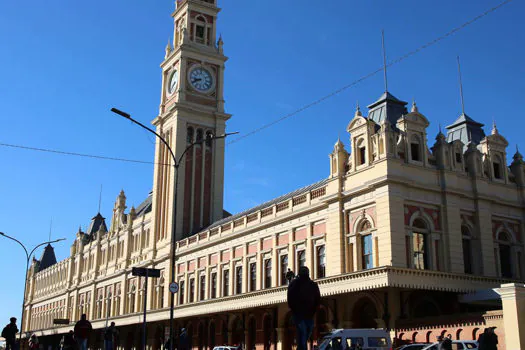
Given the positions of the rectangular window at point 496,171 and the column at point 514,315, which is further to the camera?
the rectangular window at point 496,171

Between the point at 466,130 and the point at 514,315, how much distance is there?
670 inches

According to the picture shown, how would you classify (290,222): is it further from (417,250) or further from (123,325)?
(123,325)

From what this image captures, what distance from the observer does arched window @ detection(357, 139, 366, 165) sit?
36.1 meters

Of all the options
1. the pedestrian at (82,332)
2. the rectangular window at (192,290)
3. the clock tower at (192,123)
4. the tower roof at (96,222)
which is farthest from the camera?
the tower roof at (96,222)

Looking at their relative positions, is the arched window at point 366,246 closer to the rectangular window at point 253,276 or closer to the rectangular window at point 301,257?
the rectangular window at point 301,257

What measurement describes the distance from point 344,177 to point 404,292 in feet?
23.9

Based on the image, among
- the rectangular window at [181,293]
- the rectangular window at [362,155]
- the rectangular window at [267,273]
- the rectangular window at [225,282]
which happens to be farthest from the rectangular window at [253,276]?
the rectangular window at [362,155]

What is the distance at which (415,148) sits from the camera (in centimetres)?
3631

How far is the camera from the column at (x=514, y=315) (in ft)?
85.4

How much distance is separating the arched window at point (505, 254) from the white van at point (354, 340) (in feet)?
54.4

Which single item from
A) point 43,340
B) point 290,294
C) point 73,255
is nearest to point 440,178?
point 290,294

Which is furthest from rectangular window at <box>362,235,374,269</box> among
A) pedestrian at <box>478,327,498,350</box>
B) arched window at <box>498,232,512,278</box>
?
pedestrian at <box>478,327,498,350</box>

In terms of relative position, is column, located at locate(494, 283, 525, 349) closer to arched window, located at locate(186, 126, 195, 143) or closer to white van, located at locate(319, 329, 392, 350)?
white van, located at locate(319, 329, 392, 350)

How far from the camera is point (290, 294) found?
11.6 meters
